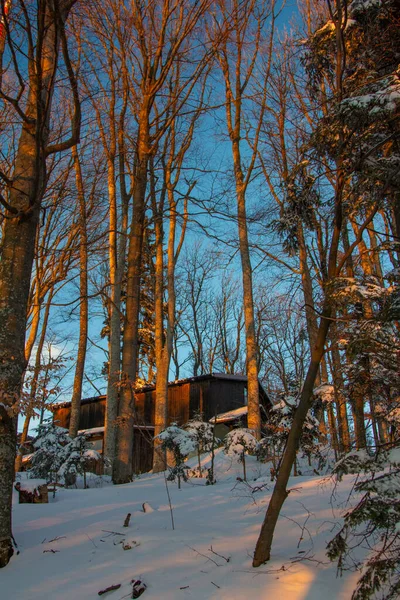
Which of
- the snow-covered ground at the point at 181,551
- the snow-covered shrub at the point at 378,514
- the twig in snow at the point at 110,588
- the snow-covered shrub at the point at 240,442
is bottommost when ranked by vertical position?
the twig in snow at the point at 110,588

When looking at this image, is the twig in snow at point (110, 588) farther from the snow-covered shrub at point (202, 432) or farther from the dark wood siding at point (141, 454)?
the dark wood siding at point (141, 454)

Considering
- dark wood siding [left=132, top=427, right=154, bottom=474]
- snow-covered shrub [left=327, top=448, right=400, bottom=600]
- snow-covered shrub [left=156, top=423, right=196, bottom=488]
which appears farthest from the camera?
dark wood siding [left=132, top=427, right=154, bottom=474]

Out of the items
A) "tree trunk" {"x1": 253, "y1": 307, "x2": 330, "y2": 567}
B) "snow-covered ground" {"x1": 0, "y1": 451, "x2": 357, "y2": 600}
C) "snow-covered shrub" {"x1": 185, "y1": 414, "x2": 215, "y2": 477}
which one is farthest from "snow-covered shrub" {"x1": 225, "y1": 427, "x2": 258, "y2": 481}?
"tree trunk" {"x1": 253, "y1": 307, "x2": 330, "y2": 567}

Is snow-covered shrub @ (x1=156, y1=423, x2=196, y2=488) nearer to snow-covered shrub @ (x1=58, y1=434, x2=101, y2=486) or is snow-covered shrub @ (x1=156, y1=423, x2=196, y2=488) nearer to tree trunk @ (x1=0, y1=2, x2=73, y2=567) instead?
snow-covered shrub @ (x1=58, y1=434, x2=101, y2=486)

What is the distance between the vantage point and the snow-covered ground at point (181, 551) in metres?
3.23

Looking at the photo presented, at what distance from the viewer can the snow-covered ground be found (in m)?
3.23

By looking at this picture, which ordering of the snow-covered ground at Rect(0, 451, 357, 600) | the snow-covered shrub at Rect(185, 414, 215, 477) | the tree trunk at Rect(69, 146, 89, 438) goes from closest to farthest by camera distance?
the snow-covered ground at Rect(0, 451, 357, 600)
the snow-covered shrub at Rect(185, 414, 215, 477)
the tree trunk at Rect(69, 146, 89, 438)

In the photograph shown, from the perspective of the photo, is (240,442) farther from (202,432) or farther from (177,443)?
(177,443)

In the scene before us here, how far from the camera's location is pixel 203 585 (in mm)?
3312

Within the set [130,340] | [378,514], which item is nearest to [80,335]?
[130,340]

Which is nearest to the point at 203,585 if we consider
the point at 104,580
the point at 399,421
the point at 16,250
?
the point at 104,580

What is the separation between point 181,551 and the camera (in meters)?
4.02

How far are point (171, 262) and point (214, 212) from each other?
20.7 ft

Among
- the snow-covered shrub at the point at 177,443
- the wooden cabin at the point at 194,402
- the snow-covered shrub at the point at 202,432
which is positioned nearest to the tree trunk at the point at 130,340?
the snow-covered shrub at the point at 177,443
